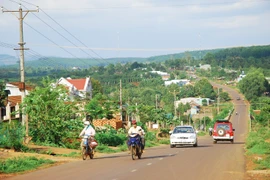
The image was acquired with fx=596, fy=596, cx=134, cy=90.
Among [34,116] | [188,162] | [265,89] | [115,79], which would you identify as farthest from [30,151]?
[265,89]

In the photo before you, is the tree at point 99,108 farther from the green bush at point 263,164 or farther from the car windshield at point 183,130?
the green bush at point 263,164

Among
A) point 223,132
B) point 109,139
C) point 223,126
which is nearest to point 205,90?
point 223,126

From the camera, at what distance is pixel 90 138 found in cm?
2741

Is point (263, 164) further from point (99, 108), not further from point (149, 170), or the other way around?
point (99, 108)

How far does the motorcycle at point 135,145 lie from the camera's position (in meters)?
26.5

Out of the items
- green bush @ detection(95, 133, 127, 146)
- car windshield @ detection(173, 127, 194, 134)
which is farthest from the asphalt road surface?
green bush @ detection(95, 133, 127, 146)

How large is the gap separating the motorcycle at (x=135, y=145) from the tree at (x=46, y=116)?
1011cm

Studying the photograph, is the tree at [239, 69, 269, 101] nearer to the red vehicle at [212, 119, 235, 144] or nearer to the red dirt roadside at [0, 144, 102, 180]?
the red vehicle at [212, 119, 235, 144]

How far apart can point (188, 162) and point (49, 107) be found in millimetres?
14523

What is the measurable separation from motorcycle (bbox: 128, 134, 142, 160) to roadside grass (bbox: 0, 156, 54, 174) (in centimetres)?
375

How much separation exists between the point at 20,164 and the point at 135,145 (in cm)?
585

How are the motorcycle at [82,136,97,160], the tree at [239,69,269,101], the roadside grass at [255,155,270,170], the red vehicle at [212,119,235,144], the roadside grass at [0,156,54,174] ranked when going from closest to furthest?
the roadside grass at [0,156,54,174] → the roadside grass at [255,155,270,170] → the motorcycle at [82,136,97,160] → the red vehicle at [212,119,235,144] → the tree at [239,69,269,101]

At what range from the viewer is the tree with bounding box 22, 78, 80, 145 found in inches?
1427

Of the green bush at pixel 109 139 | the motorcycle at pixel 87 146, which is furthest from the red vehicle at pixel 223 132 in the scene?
the motorcycle at pixel 87 146
